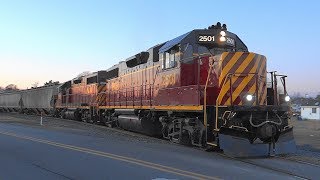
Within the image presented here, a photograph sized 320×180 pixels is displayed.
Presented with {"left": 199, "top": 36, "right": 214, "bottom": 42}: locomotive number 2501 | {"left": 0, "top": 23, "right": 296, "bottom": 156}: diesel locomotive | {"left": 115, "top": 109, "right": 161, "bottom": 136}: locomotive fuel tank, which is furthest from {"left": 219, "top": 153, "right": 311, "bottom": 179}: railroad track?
{"left": 115, "top": 109, "right": 161, "bottom": 136}: locomotive fuel tank

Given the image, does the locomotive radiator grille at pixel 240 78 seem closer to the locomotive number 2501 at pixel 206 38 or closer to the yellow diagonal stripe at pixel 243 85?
the yellow diagonal stripe at pixel 243 85

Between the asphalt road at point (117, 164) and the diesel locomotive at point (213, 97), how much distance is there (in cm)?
99

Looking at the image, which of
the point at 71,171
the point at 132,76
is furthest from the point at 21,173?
the point at 132,76

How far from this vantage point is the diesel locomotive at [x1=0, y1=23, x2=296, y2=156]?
41.6 ft

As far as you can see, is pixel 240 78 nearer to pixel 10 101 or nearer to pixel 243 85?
pixel 243 85

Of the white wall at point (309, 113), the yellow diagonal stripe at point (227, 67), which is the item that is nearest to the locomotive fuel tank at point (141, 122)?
the yellow diagonal stripe at point (227, 67)

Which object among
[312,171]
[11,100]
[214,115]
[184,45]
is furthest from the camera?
[11,100]

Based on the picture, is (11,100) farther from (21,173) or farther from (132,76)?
(21,173)

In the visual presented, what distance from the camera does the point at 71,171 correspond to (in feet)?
31.0

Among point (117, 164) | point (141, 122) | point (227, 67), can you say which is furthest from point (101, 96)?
point (117, 164)

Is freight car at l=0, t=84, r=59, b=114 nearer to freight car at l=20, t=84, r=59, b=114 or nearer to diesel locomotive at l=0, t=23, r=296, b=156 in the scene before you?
freight car at l=20, t=84, r=59, b=114

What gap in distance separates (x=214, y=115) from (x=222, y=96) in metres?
Result: 0.71

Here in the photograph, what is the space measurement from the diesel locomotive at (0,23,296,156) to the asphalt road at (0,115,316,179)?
39.1 inches

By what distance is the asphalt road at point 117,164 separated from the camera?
8.99m
